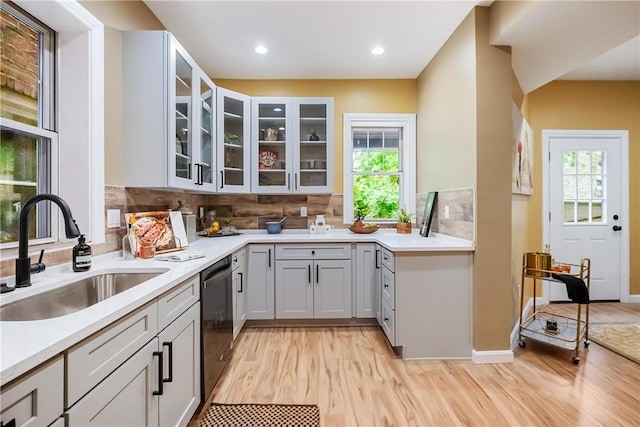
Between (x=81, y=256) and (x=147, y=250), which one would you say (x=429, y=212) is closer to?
(x=147, y=250)

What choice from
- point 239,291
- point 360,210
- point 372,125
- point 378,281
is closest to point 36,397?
point 239,291

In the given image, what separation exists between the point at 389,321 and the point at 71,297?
217 centimetres

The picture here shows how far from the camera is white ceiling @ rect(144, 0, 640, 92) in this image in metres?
2.04

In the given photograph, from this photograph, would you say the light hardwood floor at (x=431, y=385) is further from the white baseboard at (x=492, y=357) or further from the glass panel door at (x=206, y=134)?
the glass panel door at (x=206, y=134)

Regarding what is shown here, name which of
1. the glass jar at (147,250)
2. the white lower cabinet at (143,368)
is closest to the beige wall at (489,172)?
the white lower cabinet at (143,368)

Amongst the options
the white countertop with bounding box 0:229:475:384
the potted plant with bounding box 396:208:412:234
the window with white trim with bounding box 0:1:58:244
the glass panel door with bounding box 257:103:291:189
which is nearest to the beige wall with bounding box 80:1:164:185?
the window with white trim with bounding box 0:1:58:244

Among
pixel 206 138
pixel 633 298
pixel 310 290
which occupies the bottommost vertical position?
pixel 633 298

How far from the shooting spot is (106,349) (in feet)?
3.17

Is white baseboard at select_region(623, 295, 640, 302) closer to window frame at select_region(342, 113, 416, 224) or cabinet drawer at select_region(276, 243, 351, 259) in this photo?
window frame at select_region(342, 113, 416, 224)

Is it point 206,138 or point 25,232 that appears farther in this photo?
point 206,138

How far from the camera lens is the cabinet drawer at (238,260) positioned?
2.55m

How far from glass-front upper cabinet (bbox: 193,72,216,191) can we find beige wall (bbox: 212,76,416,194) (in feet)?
2.47

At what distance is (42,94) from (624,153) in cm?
572

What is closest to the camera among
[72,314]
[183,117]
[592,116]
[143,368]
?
[72,314]
